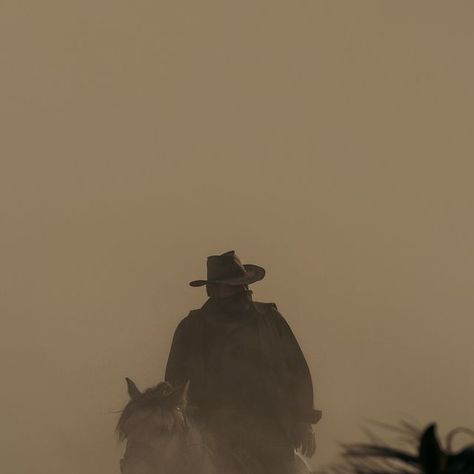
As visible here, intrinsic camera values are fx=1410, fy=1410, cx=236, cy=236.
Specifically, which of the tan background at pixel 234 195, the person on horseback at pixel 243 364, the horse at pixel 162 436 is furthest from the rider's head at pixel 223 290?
the tan background at pixel 234 195

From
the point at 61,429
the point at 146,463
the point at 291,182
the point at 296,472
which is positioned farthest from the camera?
the point at 291,182

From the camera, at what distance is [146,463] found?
439 centimetres

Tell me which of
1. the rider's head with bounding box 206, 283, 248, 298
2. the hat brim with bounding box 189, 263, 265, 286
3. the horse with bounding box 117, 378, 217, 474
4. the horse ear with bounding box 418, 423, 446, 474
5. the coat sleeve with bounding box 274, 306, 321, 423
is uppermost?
the hat brim with bounding box 189, 263, 265, 286

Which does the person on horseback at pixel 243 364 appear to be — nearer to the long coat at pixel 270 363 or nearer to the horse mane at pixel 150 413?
the long coat at pixel 270 363

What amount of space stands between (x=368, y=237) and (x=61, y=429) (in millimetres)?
2339

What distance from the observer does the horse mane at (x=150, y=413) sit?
445cm

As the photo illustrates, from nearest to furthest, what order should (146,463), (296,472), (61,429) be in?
(146,463), (296,472), (61,429)

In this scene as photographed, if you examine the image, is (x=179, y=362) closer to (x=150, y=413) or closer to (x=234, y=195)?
(x=150, y=413)

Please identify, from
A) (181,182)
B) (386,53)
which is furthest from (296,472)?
(386,53)

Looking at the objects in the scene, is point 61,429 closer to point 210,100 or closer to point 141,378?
point 141,378

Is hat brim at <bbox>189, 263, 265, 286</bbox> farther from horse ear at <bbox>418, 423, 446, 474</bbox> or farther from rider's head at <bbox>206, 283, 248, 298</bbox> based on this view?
horse ear at <bbox>418, 423, 446, 474</bbox>

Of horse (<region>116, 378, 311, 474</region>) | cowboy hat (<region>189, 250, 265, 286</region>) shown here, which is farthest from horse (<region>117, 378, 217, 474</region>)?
cowboy hat (<region>189, 250, 265, 286</region>)

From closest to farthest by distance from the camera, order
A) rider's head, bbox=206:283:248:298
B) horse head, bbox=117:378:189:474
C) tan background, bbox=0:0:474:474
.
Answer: horse head, bbox=117:378:189:474 → rider's head, bbox=206:283:248:298 → tan background, bbox=0:0:474:474

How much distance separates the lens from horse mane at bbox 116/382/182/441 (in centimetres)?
445
